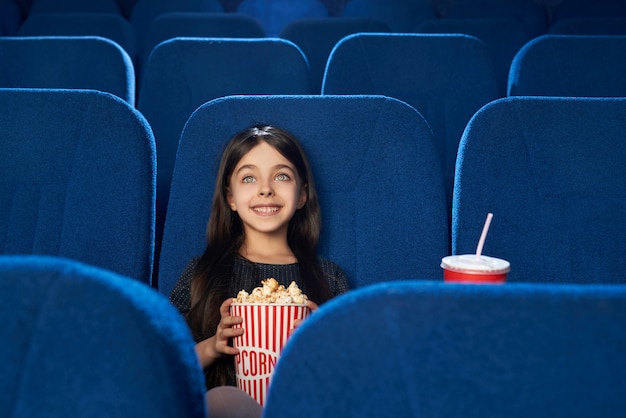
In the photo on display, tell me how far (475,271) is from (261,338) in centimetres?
23

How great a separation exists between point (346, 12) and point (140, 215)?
6.59ft

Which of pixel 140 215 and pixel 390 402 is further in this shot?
pixel 140 215

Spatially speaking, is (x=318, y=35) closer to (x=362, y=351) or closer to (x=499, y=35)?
(x=499, y=35)

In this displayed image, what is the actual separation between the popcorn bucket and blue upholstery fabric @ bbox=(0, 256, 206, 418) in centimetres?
39

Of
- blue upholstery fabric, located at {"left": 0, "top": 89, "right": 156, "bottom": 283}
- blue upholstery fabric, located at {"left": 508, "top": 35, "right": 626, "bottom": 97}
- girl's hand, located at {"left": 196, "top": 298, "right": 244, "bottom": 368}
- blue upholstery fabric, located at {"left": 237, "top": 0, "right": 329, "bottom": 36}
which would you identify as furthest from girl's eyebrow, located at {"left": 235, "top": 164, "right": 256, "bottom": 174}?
blue upholstery fabric, located at {"left": 237, "top": 0, "right": 329, "bottom": 36}

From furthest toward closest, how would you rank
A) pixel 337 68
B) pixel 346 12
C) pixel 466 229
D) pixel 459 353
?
pixel 346 12
pixel 337 68
pixel 466 229
pixel 459 353

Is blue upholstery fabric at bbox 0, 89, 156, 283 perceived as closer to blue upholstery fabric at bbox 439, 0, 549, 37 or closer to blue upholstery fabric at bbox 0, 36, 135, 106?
blue upholstery fabric at bbox 0, 36, 135, 106

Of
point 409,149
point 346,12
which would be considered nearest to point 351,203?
point 409,149

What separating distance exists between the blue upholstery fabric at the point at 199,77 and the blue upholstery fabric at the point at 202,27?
0.54m

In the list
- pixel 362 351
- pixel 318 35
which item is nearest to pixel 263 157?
pixel 362 351

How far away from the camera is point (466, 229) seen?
91cm

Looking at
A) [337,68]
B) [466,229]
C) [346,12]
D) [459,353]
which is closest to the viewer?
[459,353]

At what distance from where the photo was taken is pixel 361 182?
958 mm

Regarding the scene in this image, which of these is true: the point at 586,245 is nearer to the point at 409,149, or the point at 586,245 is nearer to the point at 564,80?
the point at 409,149
